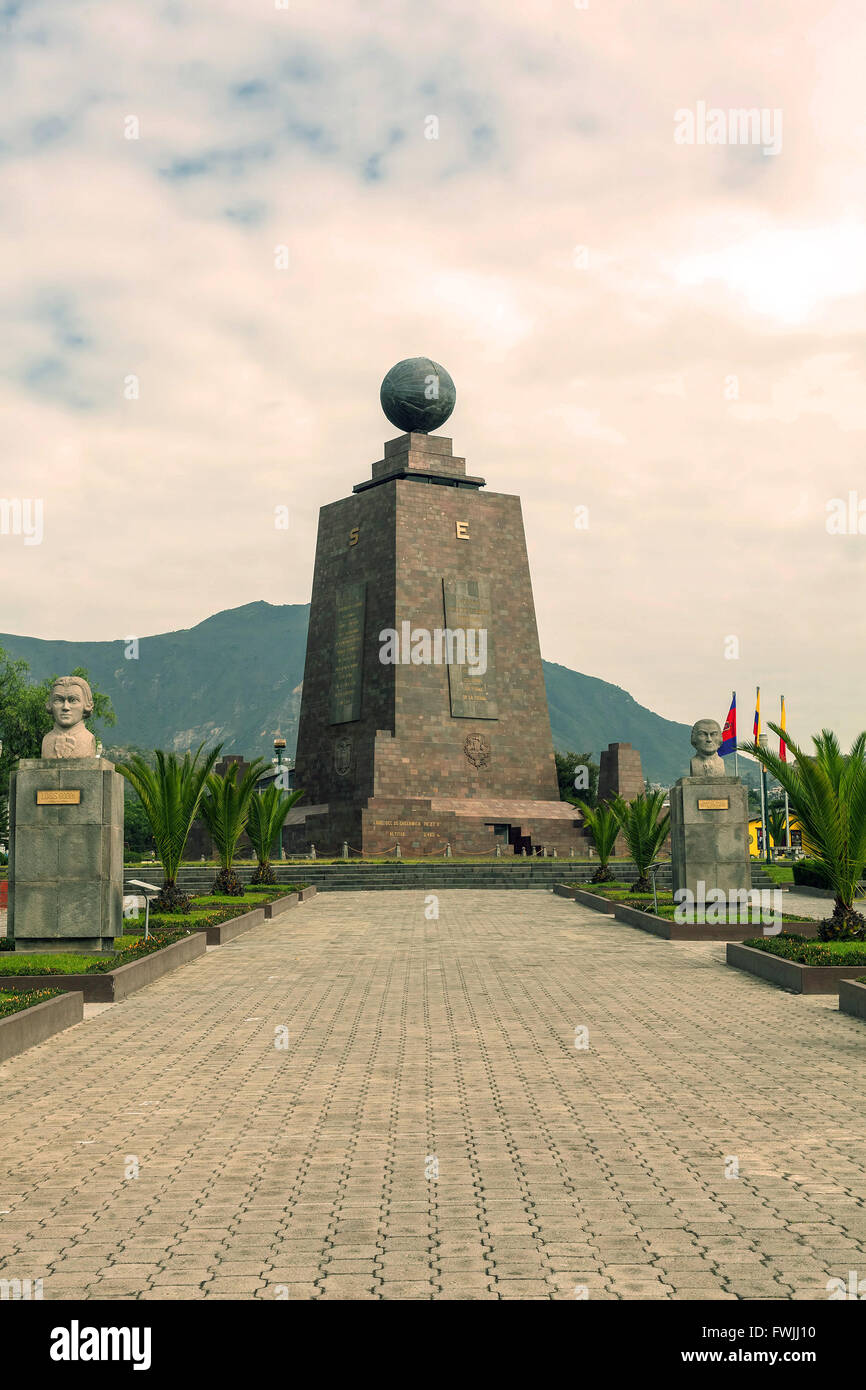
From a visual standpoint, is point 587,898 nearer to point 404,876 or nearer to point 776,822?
point 404,876

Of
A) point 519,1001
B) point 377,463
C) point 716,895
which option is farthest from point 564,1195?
point 377,463

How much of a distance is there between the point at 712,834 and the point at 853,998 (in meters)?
7.91

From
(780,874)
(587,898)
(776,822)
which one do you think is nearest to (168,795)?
(587,898)

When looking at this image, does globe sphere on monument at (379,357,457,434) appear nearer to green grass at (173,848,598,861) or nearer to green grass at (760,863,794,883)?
green grass at (173,848,598,861)

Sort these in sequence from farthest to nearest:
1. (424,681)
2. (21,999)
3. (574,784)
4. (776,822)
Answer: (776,822) < (574,784) < (424,681) < (21,999)

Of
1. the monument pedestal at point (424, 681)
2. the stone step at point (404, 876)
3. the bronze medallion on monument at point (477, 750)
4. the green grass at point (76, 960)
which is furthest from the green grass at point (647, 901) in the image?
the bronze medallion on monument at point (477, 750)

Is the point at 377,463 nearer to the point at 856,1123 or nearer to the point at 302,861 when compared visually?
the point at 302,861

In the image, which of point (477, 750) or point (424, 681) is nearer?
point (424, 681)

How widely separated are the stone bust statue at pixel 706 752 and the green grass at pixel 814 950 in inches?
180

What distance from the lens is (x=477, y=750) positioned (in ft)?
136

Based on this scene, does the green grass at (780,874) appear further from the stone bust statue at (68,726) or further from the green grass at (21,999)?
the green grass at (21,999)

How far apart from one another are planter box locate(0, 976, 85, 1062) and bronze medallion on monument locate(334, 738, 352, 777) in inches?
1203

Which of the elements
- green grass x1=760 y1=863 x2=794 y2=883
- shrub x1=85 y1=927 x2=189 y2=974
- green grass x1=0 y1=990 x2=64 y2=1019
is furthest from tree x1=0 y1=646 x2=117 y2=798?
green grass x1=0 y1=990 x2=64 y2=1019

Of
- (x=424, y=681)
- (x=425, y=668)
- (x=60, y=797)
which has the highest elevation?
(x=425, y=668)
